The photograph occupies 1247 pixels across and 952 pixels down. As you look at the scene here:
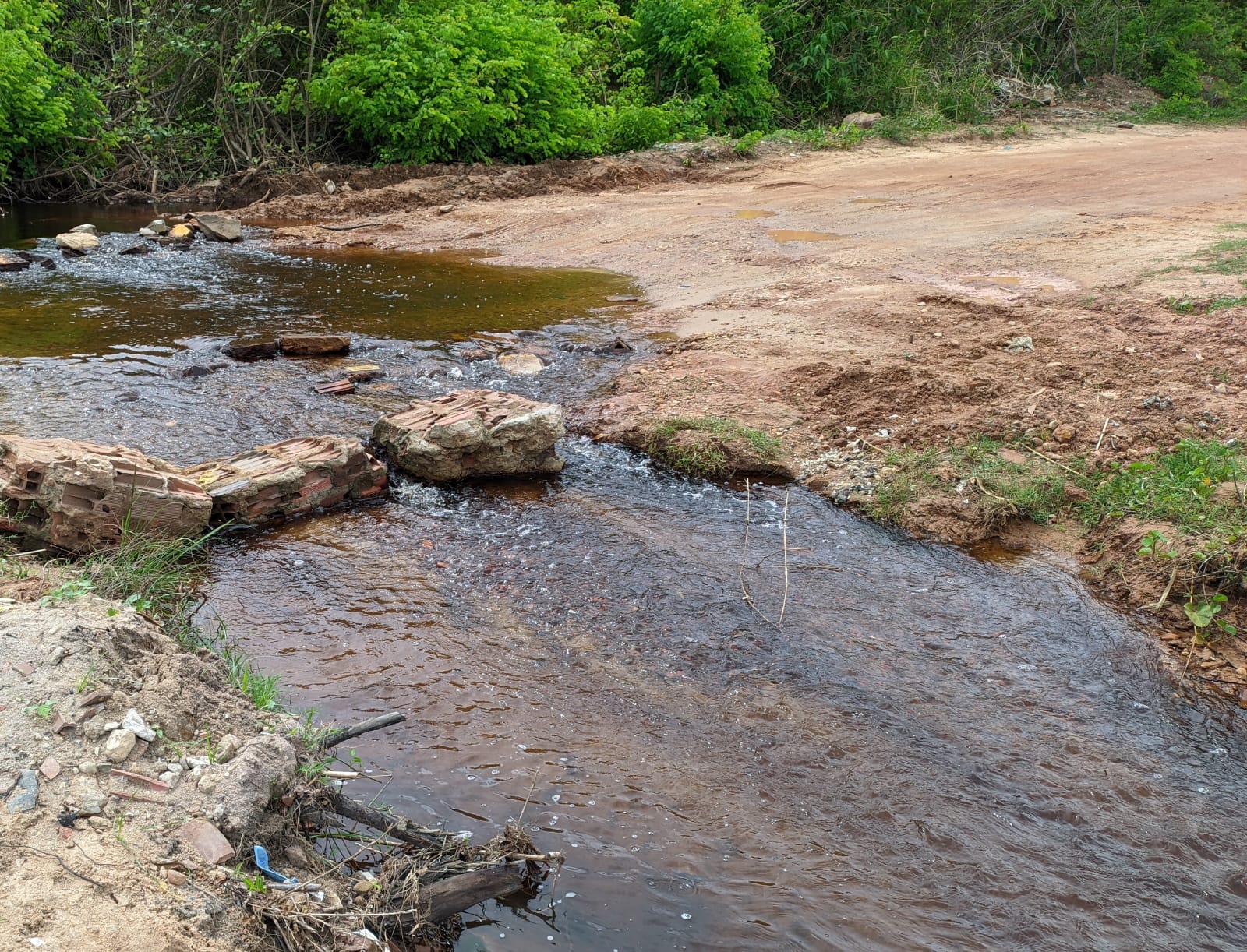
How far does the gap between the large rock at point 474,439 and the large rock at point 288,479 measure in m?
0.24

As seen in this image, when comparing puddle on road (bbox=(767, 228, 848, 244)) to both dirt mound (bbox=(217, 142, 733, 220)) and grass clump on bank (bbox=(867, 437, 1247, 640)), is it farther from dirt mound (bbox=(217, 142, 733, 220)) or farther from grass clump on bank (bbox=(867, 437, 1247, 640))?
grass clump on bank (bbox=(867, 437, 1247, 640))

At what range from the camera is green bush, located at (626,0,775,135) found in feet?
56.8

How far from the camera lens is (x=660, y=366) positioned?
7.62 meters

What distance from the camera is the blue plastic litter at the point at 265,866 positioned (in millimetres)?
2570

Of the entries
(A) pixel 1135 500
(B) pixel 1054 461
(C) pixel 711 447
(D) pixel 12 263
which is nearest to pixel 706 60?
(D) pixel 12 263

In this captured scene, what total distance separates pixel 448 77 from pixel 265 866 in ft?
46.6

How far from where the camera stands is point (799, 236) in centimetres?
1123

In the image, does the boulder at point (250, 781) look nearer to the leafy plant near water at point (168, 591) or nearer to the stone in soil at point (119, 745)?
the stone in soil at point (119, 745)

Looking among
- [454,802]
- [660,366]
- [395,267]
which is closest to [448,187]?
[395,267]

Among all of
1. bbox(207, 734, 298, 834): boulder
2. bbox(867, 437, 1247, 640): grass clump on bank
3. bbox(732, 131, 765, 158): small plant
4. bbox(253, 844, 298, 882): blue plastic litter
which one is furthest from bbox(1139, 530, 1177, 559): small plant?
bbox(732, 131, 765, 158): small plant

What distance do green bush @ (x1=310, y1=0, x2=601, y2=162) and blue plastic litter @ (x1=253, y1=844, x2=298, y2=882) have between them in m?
13.6

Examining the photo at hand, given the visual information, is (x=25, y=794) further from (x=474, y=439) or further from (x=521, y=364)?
(x=521, y=364)

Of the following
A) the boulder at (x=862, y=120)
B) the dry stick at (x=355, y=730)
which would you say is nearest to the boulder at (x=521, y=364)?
the dry stick at (x=355, y=730)

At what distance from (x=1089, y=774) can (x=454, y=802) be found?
90.8 inches
